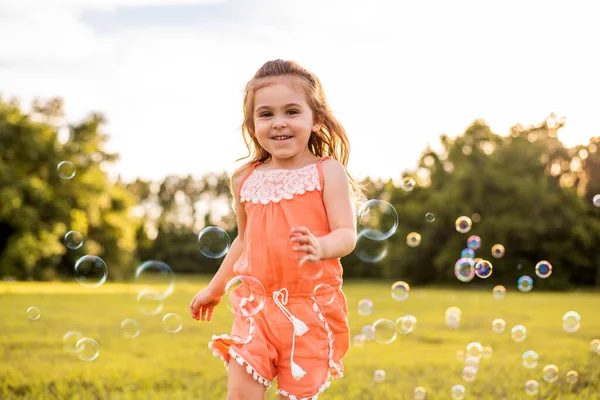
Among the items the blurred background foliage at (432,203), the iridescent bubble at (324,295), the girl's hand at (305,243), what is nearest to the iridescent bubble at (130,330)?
the iridescent bubble at (324,295)

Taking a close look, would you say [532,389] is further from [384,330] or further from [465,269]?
[465,269]

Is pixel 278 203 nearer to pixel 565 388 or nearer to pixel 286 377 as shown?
pixel 286 377

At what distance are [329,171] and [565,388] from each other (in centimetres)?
327

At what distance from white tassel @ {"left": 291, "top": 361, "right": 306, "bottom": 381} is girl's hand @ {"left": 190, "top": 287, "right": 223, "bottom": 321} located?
1.77 ft

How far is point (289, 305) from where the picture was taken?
2.90m

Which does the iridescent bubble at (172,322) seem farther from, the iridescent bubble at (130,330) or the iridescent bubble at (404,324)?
the iridescent bubble at (130,330)

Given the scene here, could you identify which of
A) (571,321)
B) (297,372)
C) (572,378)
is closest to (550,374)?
(572,378)

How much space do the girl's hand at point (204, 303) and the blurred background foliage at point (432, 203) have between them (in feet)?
93.6

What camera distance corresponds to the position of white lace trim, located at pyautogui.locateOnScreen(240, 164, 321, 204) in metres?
2.98

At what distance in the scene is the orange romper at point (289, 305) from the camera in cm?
286

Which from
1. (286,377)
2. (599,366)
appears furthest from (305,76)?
(599,366)

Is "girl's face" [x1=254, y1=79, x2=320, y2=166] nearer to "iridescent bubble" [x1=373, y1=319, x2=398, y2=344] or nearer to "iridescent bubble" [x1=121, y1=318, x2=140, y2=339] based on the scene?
"iridescent bubble" [x1=373, y1=319, x2=398, y2=344]

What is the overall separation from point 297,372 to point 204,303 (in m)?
0.62

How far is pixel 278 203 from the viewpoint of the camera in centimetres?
299
